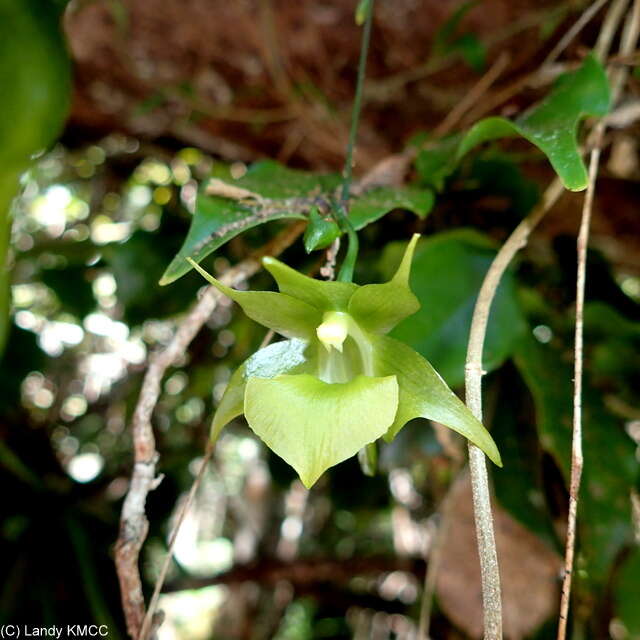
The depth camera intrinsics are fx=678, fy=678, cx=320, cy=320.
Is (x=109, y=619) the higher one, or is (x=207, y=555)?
(x=109, y=619)

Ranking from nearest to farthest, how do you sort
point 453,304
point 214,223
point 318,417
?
point 318,417, point 214,223, point 453,304

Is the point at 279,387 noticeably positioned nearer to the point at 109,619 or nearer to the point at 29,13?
the point at 29,13

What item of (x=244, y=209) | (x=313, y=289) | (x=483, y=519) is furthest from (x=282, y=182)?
(x=483, y=519)

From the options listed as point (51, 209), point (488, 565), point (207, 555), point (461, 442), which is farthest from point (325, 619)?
point (207, 555)

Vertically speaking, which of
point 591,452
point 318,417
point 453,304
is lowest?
point 591,452

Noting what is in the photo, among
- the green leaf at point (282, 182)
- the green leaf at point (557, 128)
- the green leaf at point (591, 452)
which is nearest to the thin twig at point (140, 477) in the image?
the green leaf at point (282, 182)

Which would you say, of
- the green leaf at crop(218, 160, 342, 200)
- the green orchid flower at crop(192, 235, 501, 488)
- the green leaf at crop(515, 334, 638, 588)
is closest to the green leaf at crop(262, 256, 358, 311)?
the green orchid flower at crop(192, 235, 501, 488)

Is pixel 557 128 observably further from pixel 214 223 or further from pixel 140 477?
pixel 140 477
